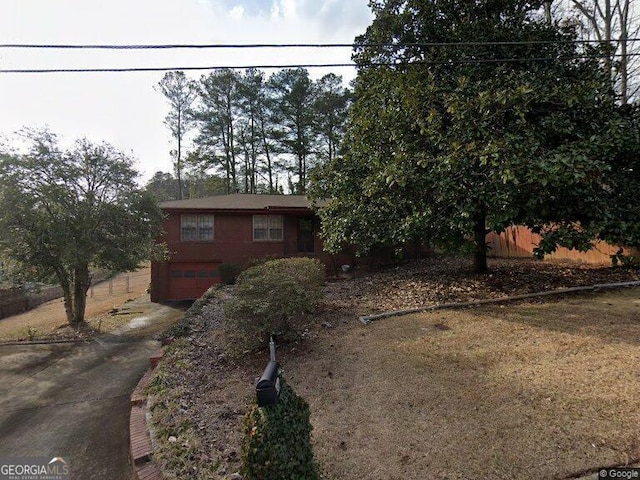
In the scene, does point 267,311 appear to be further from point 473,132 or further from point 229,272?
point 229,272

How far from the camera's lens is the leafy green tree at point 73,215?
31.5ft

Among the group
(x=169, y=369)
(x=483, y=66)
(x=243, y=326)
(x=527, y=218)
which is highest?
(x=483, y=66)

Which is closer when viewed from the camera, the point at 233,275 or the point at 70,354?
the point at 70,354

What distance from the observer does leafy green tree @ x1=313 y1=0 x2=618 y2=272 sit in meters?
6.81

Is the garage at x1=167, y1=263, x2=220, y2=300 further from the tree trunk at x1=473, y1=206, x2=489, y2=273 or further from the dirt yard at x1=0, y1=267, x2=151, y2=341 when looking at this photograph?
the tree trunk at x1=473, y1=206, x2=489, y2=273

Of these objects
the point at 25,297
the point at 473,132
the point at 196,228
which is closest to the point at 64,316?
the point at 196,228

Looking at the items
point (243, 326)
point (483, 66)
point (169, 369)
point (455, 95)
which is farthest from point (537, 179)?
point (169, 369)

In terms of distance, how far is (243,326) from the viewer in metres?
5.71

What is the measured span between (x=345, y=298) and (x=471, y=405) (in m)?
5.88

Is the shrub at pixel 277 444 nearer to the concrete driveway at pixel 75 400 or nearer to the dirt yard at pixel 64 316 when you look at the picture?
the concrete driveway at pixel 75 400

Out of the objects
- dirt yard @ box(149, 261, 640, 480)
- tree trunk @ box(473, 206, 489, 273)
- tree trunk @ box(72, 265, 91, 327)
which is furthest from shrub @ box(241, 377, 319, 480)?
tree trunk @ box(72, 265, 91, 327)

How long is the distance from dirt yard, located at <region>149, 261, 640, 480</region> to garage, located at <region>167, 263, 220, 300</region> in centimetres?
836

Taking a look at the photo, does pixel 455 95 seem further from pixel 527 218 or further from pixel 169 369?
pixel 169 369

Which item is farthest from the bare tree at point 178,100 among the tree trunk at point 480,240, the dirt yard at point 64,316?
the tree trunk at point 480,240
